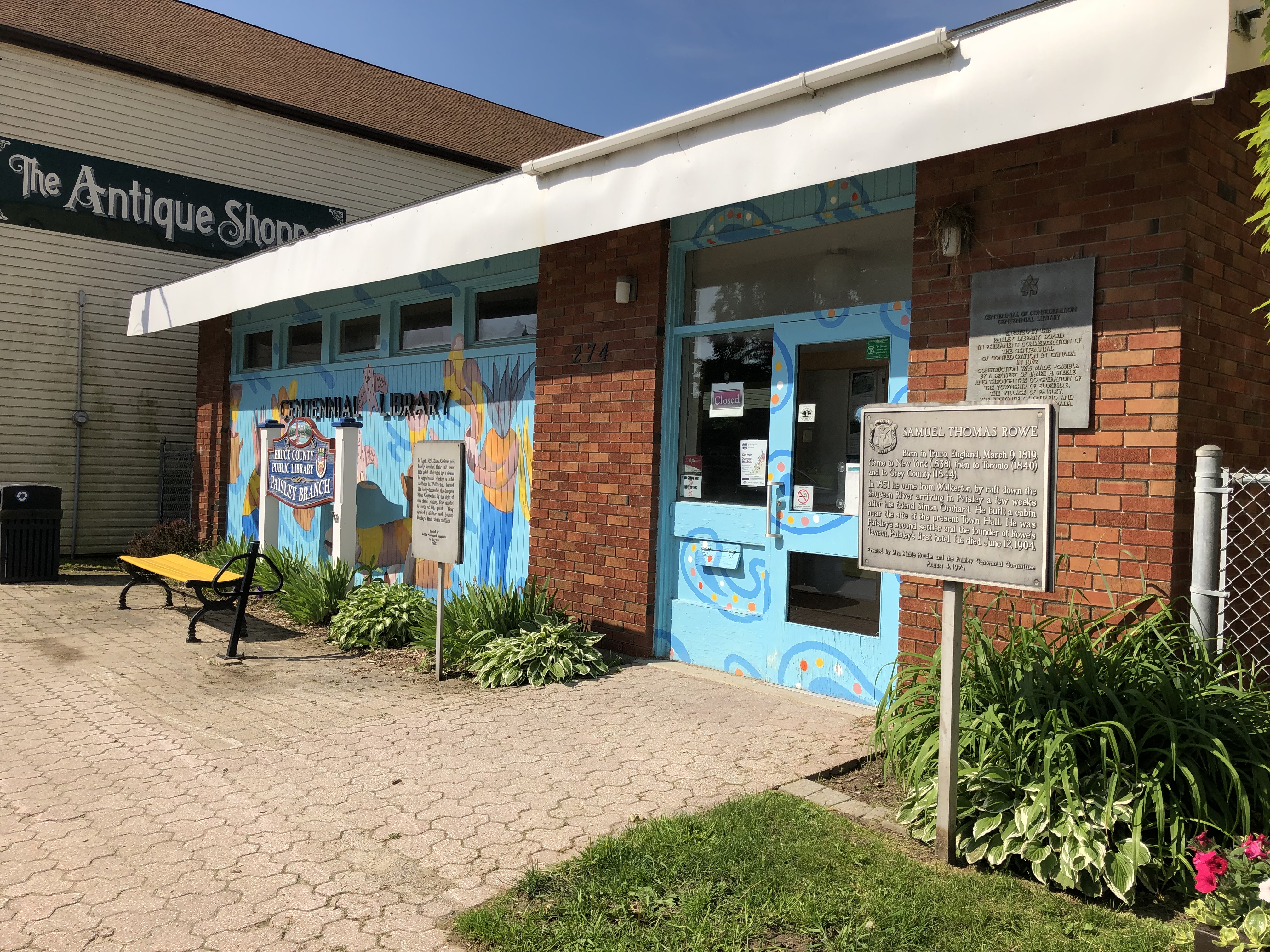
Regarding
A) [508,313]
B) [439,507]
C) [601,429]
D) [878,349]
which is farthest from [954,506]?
[508,313]

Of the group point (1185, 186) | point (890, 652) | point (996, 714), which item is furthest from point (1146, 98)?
point (890, 652)

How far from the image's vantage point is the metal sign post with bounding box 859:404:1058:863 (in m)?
3.32

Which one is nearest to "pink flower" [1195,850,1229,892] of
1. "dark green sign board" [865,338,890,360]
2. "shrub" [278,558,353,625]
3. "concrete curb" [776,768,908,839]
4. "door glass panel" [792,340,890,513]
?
"concrete curb" [776,768,908,839]

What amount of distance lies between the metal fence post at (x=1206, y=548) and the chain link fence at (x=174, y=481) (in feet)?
45.8

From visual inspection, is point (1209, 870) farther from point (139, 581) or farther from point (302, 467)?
point (139, 581)

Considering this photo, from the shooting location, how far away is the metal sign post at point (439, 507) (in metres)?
6.57

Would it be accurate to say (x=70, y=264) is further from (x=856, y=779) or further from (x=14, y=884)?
(x=856, y=779)

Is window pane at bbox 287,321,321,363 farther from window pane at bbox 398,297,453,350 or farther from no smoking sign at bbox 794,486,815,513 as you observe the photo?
no smoking sign at bbox 794,486,815,513

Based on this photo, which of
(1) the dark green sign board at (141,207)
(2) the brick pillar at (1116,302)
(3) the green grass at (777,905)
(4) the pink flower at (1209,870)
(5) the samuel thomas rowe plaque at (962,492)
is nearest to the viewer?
(4) the pink flower at (1209,870)

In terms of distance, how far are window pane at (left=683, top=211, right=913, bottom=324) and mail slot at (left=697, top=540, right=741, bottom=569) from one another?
62.5 inches

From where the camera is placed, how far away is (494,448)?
841 cm

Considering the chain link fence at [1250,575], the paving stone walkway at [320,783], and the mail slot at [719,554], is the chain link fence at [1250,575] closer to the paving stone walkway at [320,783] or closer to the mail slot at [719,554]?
the paving stone walkway at [320,783]

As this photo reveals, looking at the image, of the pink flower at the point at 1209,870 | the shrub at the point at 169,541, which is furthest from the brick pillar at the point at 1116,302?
the shrub at the point at 169,541

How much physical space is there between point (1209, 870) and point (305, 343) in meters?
10.8
